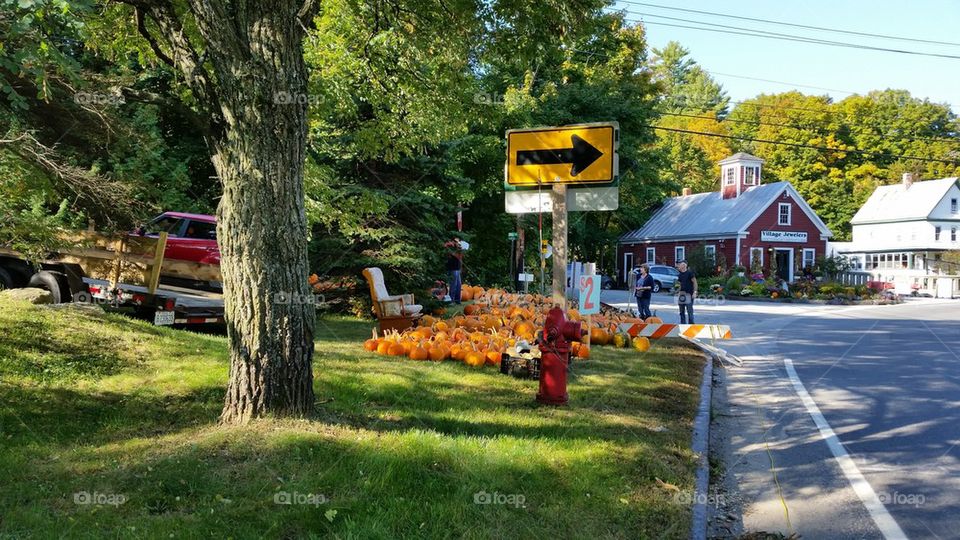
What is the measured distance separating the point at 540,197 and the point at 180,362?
14.3ft

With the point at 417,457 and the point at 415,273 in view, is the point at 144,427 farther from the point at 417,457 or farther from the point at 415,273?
the point at 415,273

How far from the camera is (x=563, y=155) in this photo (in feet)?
24.6

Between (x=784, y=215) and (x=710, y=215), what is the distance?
15.3 ft

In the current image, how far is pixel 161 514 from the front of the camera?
3934 mm

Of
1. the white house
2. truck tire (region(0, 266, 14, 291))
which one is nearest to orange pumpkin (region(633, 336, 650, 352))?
truck tire (region(0, 266, 14, 291))

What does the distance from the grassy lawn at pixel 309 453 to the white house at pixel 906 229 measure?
160 ft

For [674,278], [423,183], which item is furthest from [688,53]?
[423,183]

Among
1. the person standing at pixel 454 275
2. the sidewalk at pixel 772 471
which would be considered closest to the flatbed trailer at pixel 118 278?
the person standing at pixel 454 275

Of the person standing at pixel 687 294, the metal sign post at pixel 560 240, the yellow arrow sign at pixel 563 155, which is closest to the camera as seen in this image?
the yellow arrow sign at pixel 563 155

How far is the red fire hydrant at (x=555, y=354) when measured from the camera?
23.9ft

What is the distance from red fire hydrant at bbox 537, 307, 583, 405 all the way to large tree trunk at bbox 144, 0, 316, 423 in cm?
277

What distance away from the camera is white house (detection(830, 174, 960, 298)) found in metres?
52.5

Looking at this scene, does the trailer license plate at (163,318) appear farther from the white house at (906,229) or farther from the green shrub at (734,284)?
the white house at (906,229)

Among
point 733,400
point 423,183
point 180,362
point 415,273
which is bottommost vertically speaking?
point 733,400
